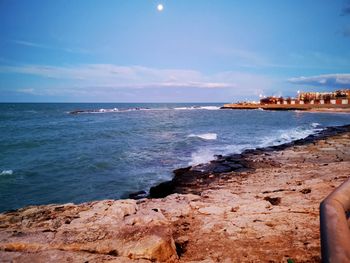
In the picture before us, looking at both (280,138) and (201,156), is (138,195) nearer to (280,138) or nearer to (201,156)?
(201,156)

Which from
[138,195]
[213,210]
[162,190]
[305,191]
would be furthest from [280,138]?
[213,210]

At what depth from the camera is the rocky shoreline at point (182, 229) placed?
146 inches

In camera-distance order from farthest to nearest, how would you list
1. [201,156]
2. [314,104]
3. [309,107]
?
1. [314,104]
2. [309,107]
3. [201,156]

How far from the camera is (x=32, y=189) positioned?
1080 centimetres

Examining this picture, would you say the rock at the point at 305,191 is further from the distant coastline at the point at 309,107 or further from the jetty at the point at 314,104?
the distant coastline at the point at 309,107

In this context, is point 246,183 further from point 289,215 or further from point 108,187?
point 108,187

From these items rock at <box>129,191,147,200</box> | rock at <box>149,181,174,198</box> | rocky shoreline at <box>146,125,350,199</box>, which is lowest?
rock at <box>129,191,147,200</box>

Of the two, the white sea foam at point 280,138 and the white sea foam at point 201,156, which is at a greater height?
the white sea foam at point 280,138

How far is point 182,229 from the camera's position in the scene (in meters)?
4.87

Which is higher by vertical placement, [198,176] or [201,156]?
[198,176]

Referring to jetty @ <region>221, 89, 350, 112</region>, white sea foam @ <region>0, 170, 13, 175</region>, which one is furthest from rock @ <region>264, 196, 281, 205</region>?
jetty @ <region>221, 89, 350, 112</region>

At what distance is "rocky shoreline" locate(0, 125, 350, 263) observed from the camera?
371cm

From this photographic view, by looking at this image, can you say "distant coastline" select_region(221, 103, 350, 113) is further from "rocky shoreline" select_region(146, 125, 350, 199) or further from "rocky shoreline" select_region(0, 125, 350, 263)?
"rocky shoreline" select_region(0, 125, 350, 263)

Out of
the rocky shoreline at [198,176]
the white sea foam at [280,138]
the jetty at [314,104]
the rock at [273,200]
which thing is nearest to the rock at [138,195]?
the rocky shoreline at [198,176]
